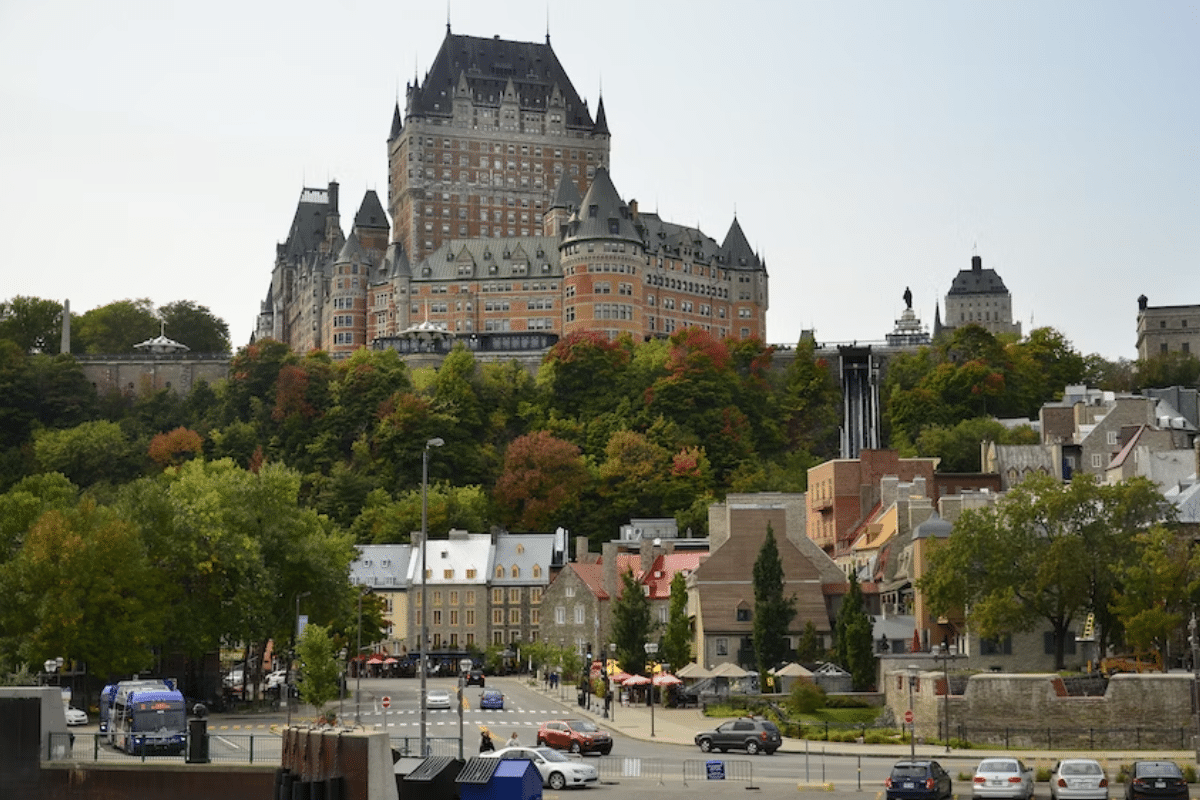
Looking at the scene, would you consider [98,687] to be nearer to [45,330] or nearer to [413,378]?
[413,378]

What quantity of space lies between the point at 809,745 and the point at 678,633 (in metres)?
32.2

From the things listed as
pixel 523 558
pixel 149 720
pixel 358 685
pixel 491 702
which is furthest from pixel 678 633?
pixel 523 558

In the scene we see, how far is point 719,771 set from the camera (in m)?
52.5

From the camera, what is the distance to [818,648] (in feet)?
301

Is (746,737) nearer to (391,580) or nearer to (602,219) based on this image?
(391,580)

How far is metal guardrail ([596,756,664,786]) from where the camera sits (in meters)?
54.2

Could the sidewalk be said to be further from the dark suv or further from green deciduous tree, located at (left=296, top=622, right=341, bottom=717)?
green deciduous tree, located at (left=296, top=622, right=341, bottom=717)

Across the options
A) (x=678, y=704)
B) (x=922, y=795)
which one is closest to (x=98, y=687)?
(x=678, y=704)

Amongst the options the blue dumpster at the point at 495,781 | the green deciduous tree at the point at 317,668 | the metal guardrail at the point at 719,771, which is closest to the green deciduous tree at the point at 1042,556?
the metal guardrail at the point at 719,771

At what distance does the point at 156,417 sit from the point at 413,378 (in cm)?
2614

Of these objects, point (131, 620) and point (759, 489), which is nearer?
point (131, 620)

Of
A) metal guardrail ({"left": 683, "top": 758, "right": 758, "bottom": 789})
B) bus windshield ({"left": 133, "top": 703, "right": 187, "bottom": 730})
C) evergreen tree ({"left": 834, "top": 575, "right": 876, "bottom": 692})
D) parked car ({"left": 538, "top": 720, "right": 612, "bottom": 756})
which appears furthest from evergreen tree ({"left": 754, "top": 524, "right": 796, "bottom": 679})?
bus windshield ({"left": 133, "top": 703, "right": 187, "bottom": 730})

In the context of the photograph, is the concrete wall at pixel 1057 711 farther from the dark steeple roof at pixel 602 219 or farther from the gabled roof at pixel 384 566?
the dark steeple roof at pixel 602 219

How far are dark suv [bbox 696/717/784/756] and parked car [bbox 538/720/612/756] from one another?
12.4 ft
